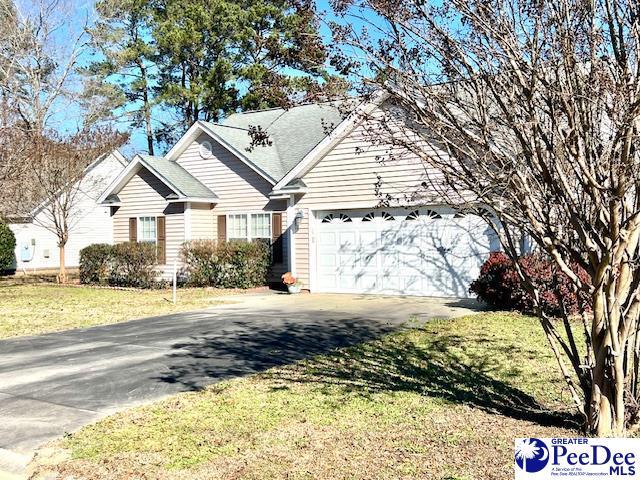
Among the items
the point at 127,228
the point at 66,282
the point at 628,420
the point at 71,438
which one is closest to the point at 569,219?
the point at 628,420

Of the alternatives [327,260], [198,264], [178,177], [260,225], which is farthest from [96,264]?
[327,260]

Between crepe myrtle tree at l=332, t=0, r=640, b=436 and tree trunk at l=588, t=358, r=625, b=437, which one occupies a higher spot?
crepe myrtle tree at l=332, t=0, r=640, b=436

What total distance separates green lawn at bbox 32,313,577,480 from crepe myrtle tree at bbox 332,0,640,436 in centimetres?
107

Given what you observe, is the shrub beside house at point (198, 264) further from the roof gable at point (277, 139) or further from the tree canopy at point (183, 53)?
the tree canopy at point (183, 53)

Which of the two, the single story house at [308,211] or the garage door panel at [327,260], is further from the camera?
the garage door panel at [327,260]

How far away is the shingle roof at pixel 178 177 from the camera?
20719mm

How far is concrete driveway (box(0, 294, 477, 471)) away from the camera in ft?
20.9

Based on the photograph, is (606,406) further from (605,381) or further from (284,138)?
(284,138)

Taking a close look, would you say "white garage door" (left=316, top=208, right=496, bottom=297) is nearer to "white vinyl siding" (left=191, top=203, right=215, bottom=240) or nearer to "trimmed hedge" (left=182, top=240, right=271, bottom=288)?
"trimmed hedge" (left=182, top=240, right=271, bottom=288)

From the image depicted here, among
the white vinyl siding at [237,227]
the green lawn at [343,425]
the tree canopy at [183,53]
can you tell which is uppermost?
the tree canopy at [183,53]

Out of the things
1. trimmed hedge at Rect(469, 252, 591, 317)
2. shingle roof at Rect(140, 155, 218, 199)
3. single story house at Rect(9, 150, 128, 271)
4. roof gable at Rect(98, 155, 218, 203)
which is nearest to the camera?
trimmed hedge at Rect(469, 252, 591, 317)
